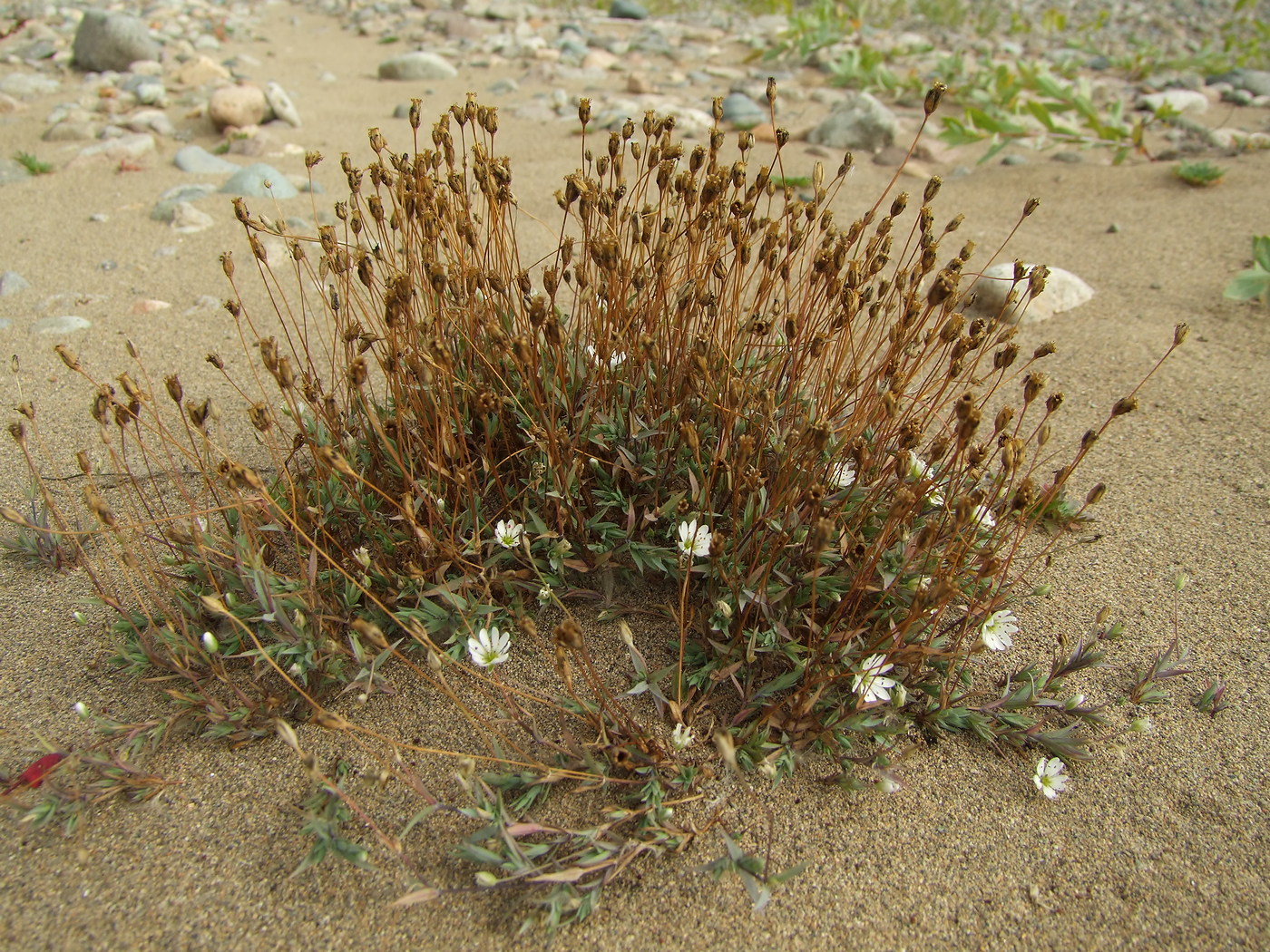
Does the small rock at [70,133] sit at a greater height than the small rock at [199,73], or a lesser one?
lesser

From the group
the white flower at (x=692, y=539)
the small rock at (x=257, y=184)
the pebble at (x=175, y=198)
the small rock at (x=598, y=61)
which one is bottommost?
the pebble at (x=175, y=198)

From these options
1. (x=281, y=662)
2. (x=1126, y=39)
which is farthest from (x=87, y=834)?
(x=1126, y=39)

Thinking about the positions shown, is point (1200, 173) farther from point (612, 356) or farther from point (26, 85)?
point (26, 85)

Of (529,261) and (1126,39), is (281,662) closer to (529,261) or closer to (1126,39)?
(529,261)

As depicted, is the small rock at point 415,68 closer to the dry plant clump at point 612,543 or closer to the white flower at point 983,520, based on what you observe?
the dry plant clump at point 612,543

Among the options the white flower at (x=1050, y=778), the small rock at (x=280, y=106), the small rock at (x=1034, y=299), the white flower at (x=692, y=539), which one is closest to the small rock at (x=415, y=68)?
the small rock at (x=280, y=106)

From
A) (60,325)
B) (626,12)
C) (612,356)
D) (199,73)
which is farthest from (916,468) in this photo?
(626,12)
